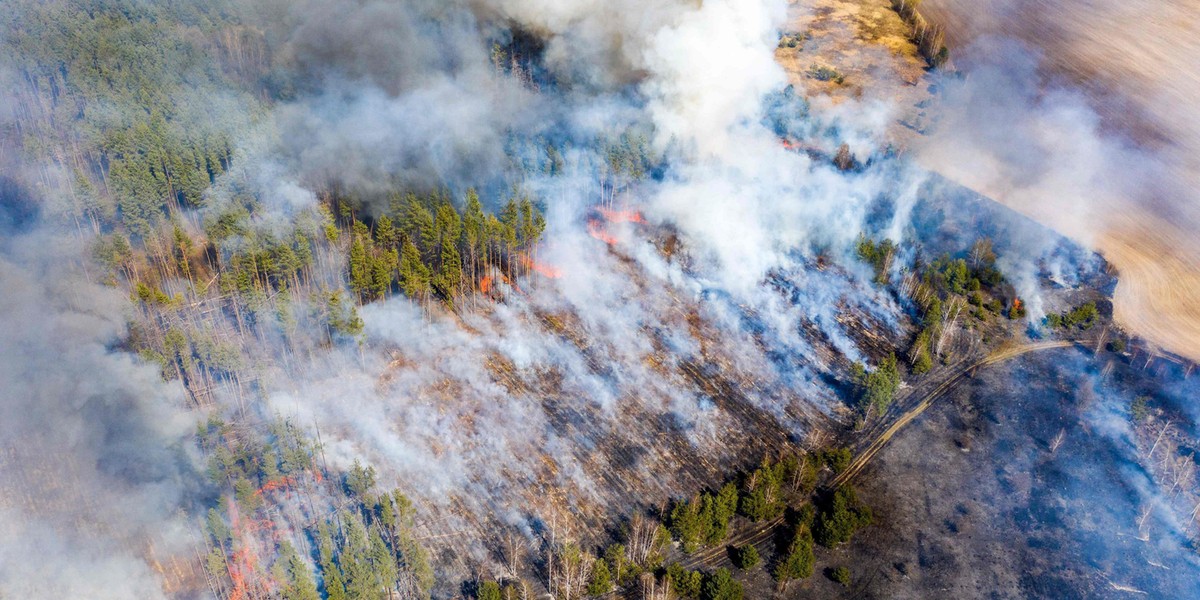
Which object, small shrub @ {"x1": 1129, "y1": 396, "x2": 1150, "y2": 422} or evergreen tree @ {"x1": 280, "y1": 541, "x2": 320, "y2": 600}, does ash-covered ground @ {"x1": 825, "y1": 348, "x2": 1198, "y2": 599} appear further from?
evergreen tree @ {"x1": 280, "y1": 541, "x2": 320, "y2": 600}

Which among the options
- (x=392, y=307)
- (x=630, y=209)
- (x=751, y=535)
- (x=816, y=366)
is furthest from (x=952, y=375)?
(x=392, y=307)

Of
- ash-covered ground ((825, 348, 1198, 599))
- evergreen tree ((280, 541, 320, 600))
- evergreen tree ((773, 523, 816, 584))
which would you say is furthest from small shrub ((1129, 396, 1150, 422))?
evergreen tree ((280, 541, 320, 600))

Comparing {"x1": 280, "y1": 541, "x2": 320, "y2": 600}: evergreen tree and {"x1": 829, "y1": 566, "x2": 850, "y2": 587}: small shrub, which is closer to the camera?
{"x1": 280, "y1": 541, "x2": 320, "y2": 600}: evergreen tree

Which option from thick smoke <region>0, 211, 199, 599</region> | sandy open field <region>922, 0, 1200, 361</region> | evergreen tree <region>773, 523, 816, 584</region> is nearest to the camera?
thick smoke <region>0, 211, 199, 599</region>

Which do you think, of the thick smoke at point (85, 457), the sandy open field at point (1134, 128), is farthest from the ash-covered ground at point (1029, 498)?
the thick smoke at point (85, 457)

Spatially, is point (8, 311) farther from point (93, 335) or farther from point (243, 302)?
point (243, 302)

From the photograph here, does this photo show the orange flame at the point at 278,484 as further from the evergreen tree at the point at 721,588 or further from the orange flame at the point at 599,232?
the orange flame at the point at 599,232

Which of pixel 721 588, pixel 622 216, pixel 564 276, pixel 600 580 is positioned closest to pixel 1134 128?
pixel 622 216

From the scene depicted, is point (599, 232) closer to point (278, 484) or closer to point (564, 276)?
point (564, 276)
